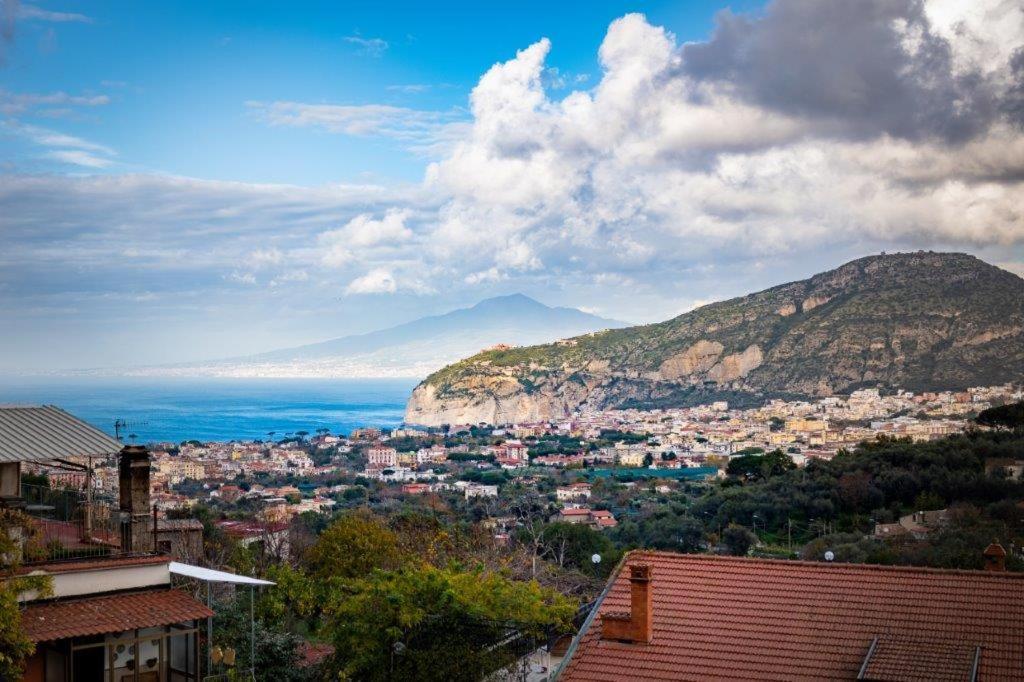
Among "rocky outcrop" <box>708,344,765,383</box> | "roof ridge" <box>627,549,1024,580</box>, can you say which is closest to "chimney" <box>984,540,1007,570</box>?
"roof ridge" <box>627,549,1024,580</box>

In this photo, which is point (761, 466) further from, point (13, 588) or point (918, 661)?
point (13, 588)

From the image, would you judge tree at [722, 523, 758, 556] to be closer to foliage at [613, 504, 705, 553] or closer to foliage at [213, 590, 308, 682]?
foliage at [613, 504, 705, 553]

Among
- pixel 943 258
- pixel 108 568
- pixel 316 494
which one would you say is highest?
pixel 943 258

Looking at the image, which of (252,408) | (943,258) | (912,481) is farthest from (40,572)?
(252,408)

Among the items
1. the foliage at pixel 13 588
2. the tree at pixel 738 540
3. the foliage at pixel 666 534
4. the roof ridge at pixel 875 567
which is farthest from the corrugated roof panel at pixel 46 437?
the tree at pixel 738 540

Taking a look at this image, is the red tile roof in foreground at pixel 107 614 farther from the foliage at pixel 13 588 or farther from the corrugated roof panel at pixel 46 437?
the corrugated roof panel at pixel 46 437

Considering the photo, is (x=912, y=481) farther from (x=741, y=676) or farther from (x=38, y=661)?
(x=38, y=661)
